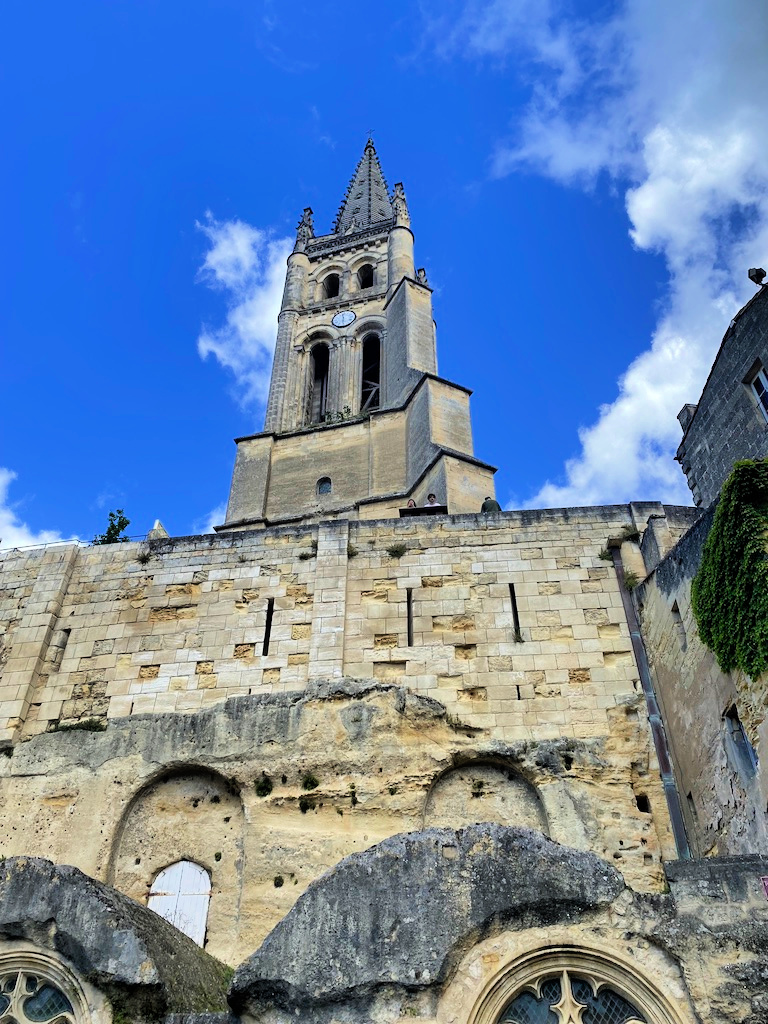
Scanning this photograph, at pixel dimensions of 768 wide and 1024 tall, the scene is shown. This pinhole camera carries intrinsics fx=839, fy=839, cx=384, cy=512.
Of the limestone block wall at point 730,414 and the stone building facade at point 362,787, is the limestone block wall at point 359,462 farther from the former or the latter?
the stone building facade at point 362,787

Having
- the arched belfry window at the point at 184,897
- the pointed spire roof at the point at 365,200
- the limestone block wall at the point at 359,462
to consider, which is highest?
the pointed spire roof at the point at 365,200

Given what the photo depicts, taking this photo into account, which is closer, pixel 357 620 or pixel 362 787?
pixel 362 787

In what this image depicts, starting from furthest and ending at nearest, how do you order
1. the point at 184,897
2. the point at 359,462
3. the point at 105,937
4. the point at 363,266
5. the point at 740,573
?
1. the point at 363,266
2. the point at 359,462
3. the point at 184,897
4. the point at 740,573
5. the point at 105,937

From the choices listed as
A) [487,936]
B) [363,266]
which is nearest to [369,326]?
[363,266]

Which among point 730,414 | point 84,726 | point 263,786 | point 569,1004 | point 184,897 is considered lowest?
point 569,1004

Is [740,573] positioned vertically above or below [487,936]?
above

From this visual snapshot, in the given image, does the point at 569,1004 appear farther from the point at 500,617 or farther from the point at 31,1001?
the point at 500,617

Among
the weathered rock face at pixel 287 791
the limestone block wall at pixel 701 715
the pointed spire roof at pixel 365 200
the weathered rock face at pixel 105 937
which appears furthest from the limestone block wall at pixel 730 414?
the pointed spire roof at pixel 365 200

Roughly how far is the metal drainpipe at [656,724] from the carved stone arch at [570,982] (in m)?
5.04

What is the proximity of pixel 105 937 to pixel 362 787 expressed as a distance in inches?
201

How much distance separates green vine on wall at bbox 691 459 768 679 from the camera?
26.7ft

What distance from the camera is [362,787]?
1046 centimetres

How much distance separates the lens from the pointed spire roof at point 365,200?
41.3 metres

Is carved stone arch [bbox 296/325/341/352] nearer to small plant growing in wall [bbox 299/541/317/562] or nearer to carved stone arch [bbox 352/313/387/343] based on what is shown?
carved stone arch [bbox 352/313/387/343]
